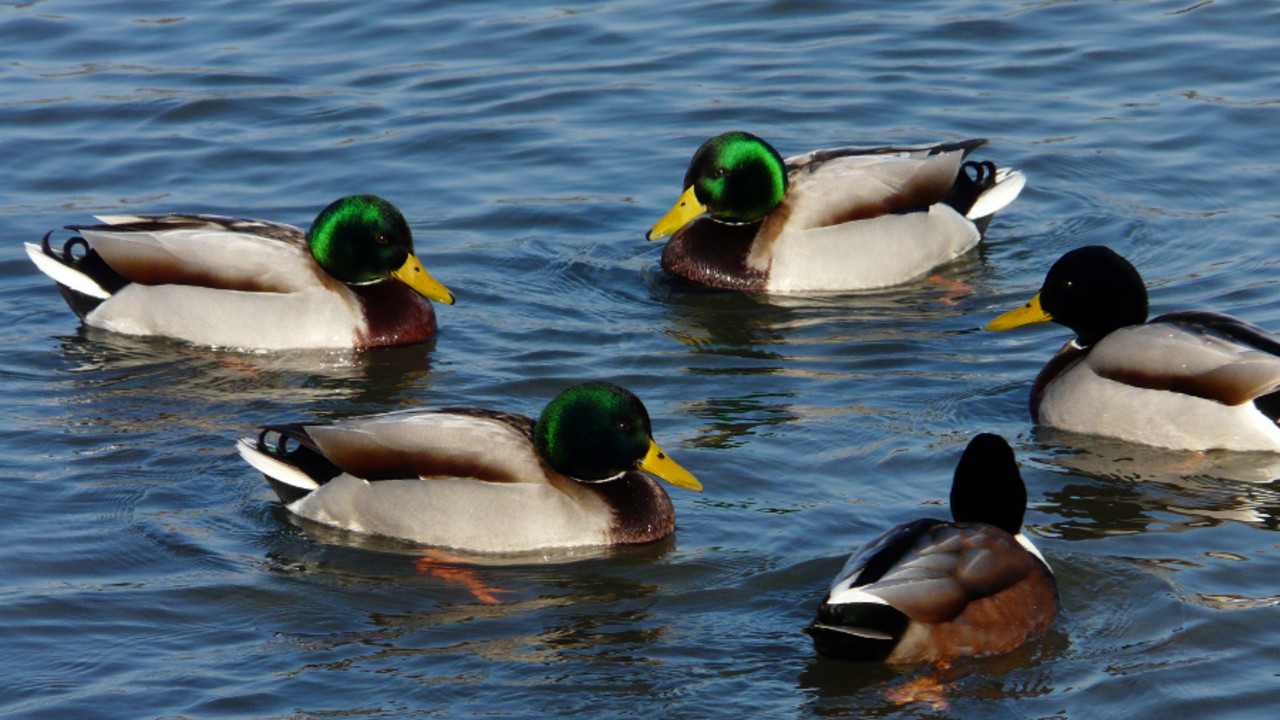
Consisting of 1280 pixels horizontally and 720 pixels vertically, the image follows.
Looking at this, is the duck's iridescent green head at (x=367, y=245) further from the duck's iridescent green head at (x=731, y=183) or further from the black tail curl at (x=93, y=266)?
the duck's iridescent green head at (x=731, y=183)

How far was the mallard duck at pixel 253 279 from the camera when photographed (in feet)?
33.0

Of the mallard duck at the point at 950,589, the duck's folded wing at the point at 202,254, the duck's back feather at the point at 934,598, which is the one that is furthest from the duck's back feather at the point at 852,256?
the duck's back feather at the point at 934,598

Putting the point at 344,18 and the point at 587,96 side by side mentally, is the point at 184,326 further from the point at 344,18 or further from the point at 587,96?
the point at 344,18

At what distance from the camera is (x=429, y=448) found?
739 centimetres

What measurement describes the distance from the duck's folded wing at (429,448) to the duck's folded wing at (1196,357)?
2.87m

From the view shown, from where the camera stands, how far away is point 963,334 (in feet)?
32.9

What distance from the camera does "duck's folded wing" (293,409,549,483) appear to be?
740 cm

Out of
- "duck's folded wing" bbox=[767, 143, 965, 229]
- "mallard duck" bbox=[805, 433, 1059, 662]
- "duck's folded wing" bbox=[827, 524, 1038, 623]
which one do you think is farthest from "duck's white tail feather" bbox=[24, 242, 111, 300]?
"duck's folded wing" bbox=[827, 524, 1038, 623]

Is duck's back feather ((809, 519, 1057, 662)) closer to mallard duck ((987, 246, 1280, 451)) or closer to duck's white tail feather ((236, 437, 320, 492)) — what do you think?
mallard duck ((987, 246, 1280, 451))

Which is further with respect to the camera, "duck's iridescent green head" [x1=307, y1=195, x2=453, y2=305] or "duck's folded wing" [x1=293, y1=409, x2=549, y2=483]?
"duck's iridescent green head" [x1=307, y1=195, x2=453, y2=305]

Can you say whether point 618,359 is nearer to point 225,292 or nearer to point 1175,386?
point 225,292

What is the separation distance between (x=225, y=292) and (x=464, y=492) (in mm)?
3233

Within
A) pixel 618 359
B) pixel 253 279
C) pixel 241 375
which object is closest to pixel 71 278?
pixel 253 279

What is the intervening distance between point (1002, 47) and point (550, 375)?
734 centimetres
